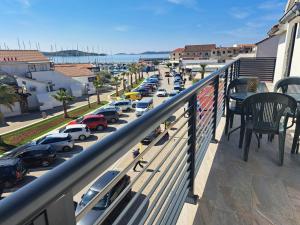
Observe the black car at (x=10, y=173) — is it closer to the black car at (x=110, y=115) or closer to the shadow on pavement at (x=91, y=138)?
the shadow on pavement at (x=91, y=138)

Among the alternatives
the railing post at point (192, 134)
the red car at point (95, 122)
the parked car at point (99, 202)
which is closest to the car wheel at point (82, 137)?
the red car at point (95, 122)

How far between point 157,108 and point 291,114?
218 cm

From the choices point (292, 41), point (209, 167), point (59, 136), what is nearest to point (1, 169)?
point (59, 136)

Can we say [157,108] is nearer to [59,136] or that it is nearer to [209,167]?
[209,167]

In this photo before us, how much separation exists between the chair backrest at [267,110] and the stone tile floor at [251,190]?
0.48m

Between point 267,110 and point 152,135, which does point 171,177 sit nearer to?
point 152,135

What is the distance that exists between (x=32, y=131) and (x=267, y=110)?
1873 centimetres

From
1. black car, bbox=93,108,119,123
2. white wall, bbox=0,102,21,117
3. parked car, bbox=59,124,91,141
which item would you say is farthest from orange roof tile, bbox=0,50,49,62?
parked car, bbox=59,124,91,141

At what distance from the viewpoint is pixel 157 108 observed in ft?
3.17

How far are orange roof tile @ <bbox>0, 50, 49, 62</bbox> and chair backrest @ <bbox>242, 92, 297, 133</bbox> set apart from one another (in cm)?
3314

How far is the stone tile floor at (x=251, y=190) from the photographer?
1793mm

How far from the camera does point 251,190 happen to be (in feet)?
6.97

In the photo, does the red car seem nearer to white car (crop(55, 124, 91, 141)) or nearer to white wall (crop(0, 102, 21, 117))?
white car (crop(55, 124, 91, 141))

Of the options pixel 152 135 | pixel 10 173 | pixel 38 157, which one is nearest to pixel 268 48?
pixel 38 157
